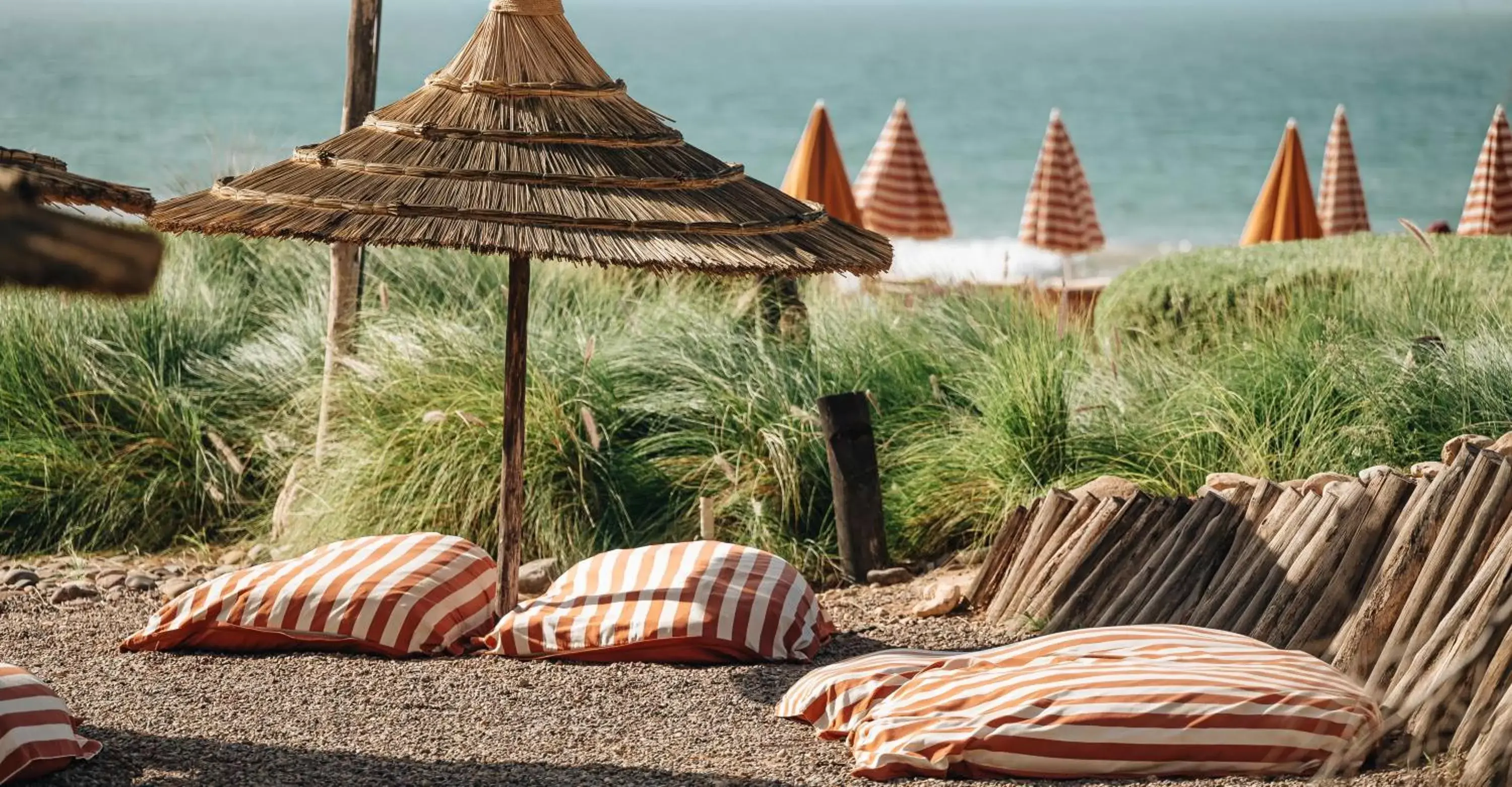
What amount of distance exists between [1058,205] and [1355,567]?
23.5 ft

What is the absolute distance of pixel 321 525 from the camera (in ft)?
22.3

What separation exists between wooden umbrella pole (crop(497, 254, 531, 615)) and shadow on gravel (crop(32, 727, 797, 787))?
1.31 meters

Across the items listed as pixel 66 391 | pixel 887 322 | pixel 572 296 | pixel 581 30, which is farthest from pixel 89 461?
pixel 581 30

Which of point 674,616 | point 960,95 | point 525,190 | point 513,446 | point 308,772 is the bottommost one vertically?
point 308,772

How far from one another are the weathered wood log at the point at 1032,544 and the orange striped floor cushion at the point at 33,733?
10.1 feet

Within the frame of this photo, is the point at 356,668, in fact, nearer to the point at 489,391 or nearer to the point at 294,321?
the point at 489,391

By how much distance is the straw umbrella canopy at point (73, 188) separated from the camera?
3.41 m

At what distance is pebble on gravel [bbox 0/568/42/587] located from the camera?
647 centimetres

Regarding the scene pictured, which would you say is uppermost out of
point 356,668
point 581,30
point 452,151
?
point 581,30

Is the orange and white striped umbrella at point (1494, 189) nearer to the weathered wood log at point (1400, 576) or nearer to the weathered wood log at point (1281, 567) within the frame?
the weathered wood log at point (1281, 567)

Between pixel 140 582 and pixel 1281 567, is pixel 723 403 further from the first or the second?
pixel 1281 567

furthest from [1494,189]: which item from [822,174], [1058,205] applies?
[822,174]

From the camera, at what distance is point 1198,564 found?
518 cm

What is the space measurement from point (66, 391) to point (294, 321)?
3.90 feet
